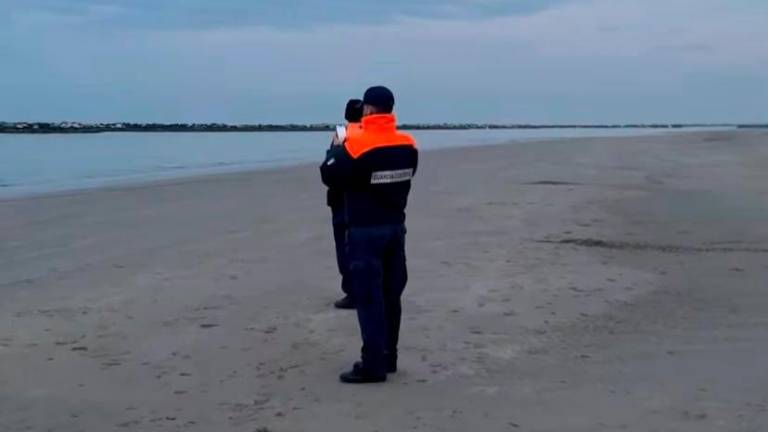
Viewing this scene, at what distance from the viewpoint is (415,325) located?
802 centimetres

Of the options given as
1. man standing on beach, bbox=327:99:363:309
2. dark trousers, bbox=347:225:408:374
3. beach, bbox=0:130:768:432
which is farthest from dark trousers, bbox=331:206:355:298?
dark trousers, bbox=347:225:408:374

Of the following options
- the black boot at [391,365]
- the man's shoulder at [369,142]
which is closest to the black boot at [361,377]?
the black boot at [391,365]

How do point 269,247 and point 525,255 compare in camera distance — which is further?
point 269,247

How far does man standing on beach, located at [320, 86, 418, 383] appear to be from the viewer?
631 centimetres

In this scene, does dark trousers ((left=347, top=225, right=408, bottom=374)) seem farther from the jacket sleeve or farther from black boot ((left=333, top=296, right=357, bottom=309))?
black boot ((left=333, top=296, right=357, bottom=309))

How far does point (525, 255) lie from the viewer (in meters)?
11.4

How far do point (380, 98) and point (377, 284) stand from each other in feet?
3.70

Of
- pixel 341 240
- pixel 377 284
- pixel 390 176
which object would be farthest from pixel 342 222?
pixel 390 176

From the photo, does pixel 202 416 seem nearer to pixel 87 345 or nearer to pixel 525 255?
pixel 87 345

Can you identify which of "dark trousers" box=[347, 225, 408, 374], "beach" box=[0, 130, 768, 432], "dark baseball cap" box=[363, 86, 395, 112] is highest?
"dark baseball cap" box=[363, 86, 395, 112]

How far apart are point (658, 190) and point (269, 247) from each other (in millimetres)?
10721

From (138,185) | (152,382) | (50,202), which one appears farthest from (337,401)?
(138,185)

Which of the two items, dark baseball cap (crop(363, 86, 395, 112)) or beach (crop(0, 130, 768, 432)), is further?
dark baseball cap (crop(363, 86, 395, 112))

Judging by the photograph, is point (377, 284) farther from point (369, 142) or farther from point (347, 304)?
point (347, 304)
